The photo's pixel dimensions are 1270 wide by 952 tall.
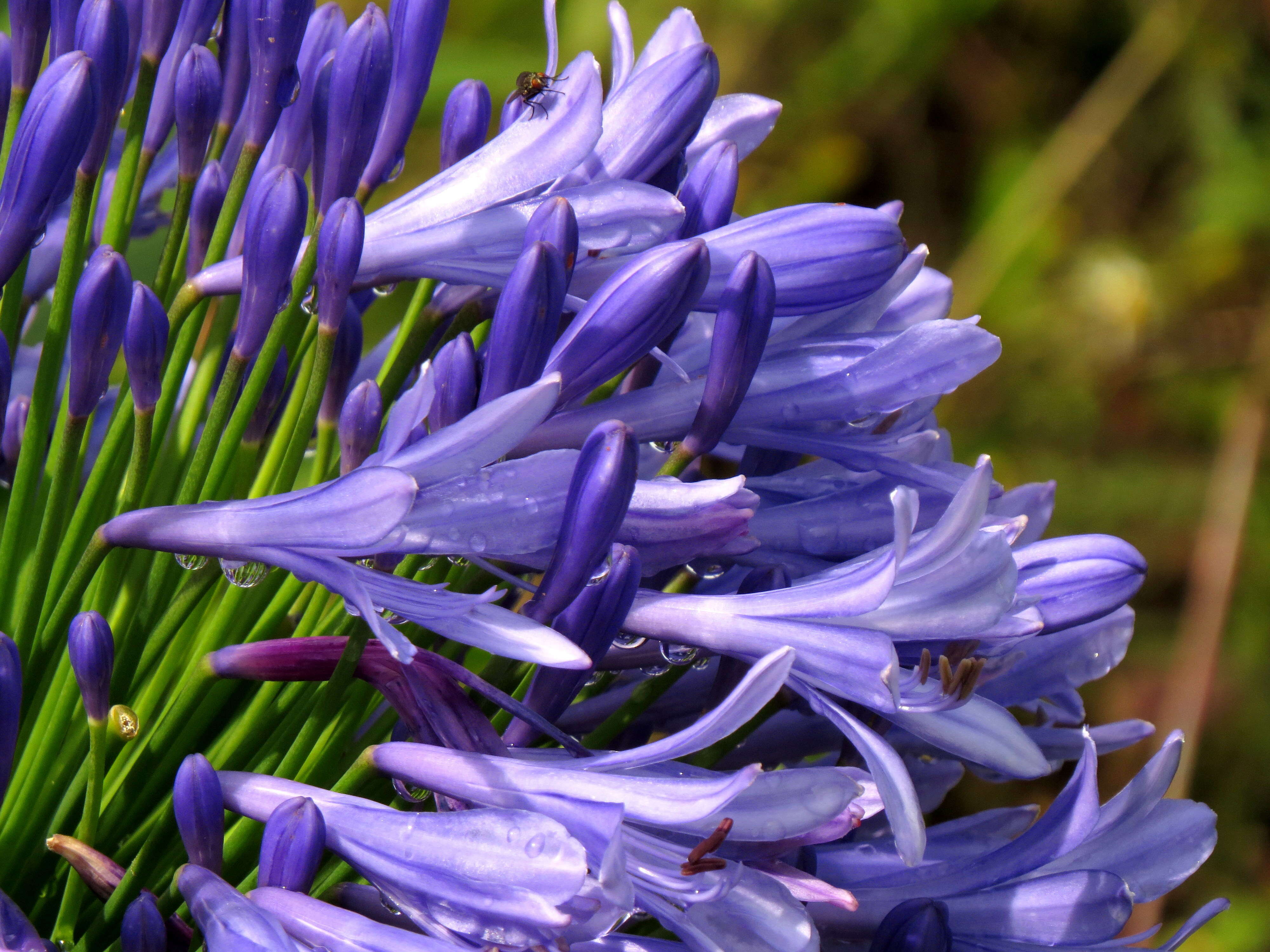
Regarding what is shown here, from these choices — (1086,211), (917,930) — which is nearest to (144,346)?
(917,930)

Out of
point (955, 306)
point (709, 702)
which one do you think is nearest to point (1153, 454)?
point (955, 306)

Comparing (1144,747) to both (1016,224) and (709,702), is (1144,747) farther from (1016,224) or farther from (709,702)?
(709,702)

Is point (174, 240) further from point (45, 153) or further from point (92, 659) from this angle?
point (92, 659)

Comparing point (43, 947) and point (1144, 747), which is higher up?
point (43, 947)

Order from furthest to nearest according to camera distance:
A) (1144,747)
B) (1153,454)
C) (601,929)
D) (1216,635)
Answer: (1153,454) → (1144,747) → (1216,635) → (601,929)

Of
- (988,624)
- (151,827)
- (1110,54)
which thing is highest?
(1110,54)

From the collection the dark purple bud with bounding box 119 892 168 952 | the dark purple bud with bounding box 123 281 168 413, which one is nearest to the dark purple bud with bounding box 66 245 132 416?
the dark purple bud with bounding box 123 281 168 413
